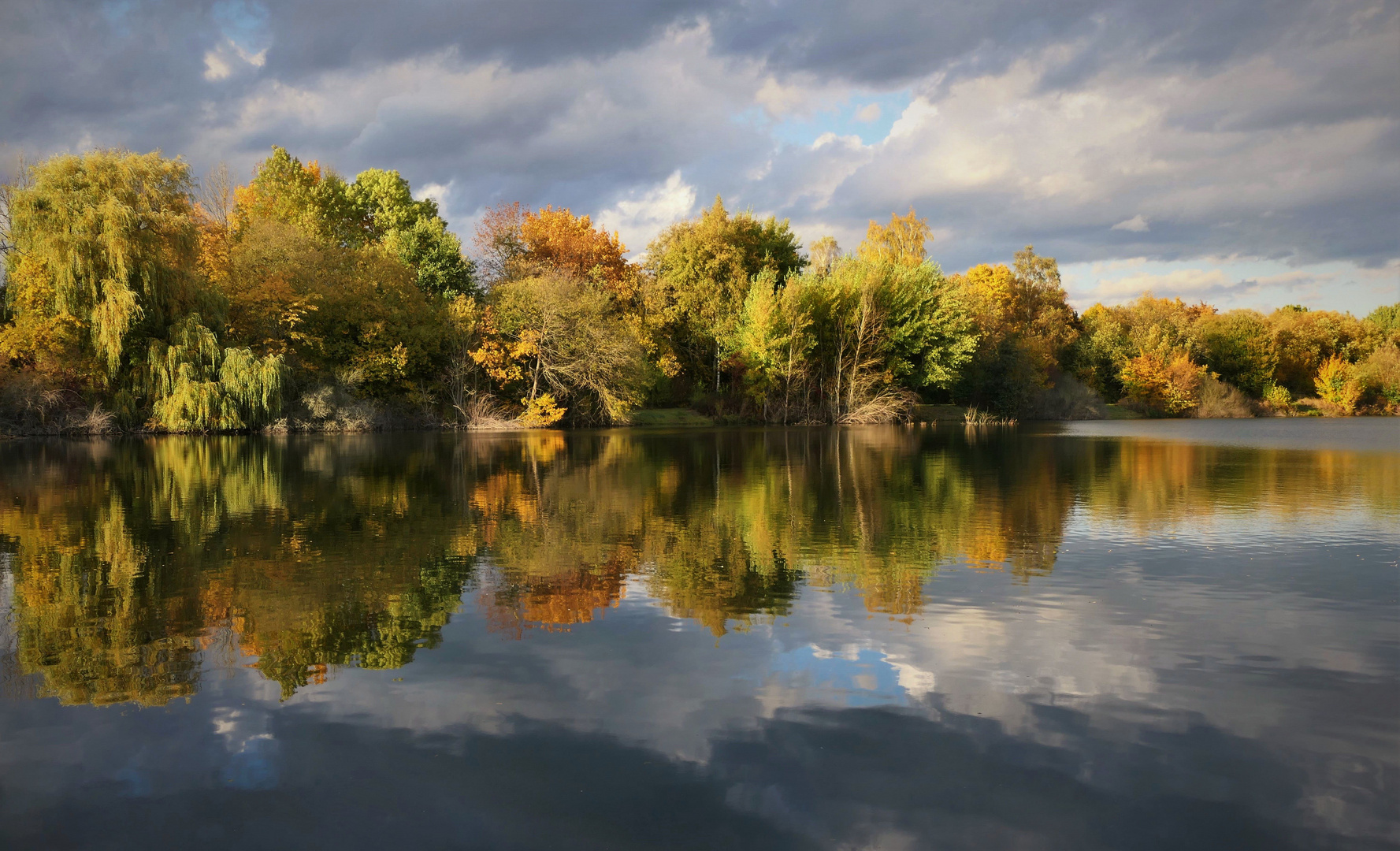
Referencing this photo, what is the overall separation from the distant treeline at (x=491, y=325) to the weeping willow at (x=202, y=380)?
9 centimetres

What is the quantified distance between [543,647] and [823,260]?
196 feet

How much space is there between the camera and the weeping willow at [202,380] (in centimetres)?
3466

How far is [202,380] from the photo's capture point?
35.2 m

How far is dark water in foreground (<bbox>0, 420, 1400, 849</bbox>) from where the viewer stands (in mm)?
3846

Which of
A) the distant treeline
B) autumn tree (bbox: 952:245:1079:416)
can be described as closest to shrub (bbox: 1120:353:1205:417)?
the distant treeline

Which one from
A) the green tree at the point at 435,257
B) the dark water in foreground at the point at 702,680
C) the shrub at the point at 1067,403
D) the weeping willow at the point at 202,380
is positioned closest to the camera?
the dark water in foreground at the point at 702,680

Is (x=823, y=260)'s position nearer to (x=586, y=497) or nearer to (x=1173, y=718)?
(x=586, y=497)

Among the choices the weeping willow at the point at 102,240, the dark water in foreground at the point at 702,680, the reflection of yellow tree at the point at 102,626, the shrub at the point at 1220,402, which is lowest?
the dark water in foreground at the point at 702,680

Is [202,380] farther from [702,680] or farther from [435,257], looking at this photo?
[702,680]

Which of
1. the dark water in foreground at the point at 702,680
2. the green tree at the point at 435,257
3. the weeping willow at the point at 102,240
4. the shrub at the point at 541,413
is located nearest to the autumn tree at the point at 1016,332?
the shrub at the point at 541,413

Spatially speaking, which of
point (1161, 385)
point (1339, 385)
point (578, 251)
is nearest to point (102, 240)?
point (578, 251)

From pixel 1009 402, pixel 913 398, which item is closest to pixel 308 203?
pixel 913 398

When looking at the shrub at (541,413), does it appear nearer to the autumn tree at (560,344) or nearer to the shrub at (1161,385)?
the autumn tree at (560,344)

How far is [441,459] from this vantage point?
2448 centimetres
